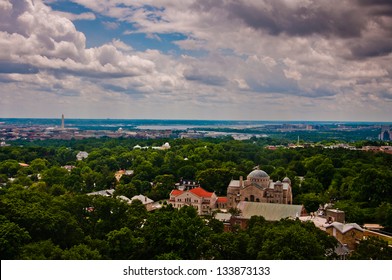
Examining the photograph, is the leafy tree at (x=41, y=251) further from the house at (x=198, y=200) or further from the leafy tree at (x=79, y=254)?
the house at (x=198, y=200)

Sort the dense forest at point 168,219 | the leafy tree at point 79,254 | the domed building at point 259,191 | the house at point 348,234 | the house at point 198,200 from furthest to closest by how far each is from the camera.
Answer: the house at point 198,200, the domed building at point 259,191, the house at point 348,234, the dense forest at point 168,219, the leafy tree at point 79,254

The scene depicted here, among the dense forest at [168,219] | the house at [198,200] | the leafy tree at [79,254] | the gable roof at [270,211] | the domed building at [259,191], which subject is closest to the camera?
the leafy tree at [79,254]

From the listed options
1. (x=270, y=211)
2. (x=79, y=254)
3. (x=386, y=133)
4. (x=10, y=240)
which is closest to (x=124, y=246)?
(x=79, y=254)

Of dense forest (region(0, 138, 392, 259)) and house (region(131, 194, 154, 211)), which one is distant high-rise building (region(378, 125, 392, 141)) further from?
house (region(131, 194, 154, 211))

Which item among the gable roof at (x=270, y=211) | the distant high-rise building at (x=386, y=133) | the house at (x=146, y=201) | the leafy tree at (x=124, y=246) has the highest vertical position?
the distant high-rise building at (x=386, y=133)

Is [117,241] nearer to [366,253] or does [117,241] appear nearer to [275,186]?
[366,253]

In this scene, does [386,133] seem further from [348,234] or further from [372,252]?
[372,252]

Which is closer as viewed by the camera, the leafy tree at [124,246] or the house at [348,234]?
the leafy tree at [124,246]

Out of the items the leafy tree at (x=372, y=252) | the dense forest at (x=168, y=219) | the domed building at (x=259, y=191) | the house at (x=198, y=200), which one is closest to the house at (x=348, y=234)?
the dense forest at (x=168, y=219)
